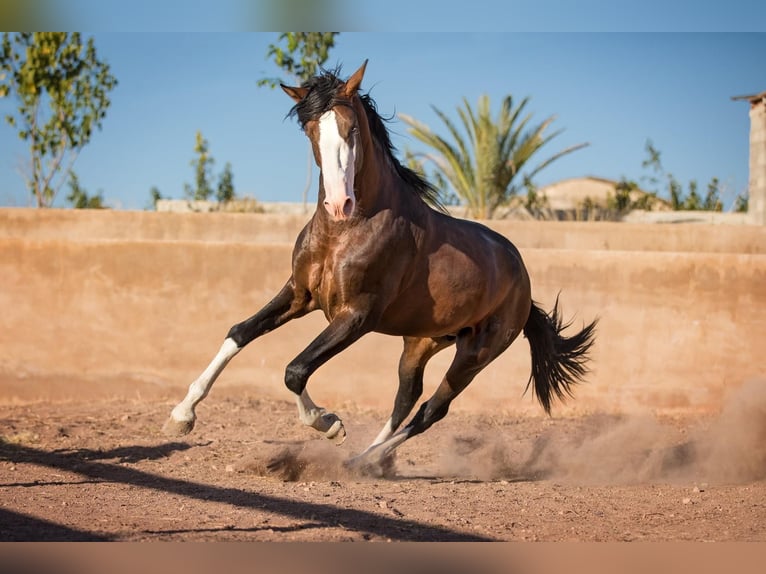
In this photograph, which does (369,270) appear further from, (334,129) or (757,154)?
(757,154)

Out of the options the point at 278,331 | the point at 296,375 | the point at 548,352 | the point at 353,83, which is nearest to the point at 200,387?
the point at 296,375

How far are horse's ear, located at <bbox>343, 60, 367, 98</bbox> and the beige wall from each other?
12.3 feet

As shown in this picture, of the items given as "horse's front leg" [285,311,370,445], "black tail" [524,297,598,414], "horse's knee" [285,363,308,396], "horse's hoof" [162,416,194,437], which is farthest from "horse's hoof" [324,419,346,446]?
"black tail" [524,297,598,414]

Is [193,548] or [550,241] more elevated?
[550,241]

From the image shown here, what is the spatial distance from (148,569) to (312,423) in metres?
2.46

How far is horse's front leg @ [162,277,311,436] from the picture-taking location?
15.8 ft

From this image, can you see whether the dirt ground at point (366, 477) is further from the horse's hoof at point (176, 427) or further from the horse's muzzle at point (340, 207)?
the horse's muzzle at point (340, 207)

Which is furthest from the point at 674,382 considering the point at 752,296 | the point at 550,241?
the point at 550,241

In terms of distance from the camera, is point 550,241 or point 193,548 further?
point 550,241

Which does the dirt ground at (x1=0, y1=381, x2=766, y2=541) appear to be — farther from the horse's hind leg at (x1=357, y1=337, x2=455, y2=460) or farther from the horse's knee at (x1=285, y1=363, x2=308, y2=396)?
the horse's knee at (x1=285, y1=363, x2=308, y2=396)

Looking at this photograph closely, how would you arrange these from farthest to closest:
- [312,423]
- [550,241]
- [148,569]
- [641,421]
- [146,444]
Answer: [550,241]
[641,421]
[146,444]
[312,423]
[148,569]

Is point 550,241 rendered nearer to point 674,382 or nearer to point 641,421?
point 674,382

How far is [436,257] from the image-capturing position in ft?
17.6

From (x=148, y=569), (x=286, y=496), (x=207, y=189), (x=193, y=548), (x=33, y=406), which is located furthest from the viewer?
(x=207, y=189)
